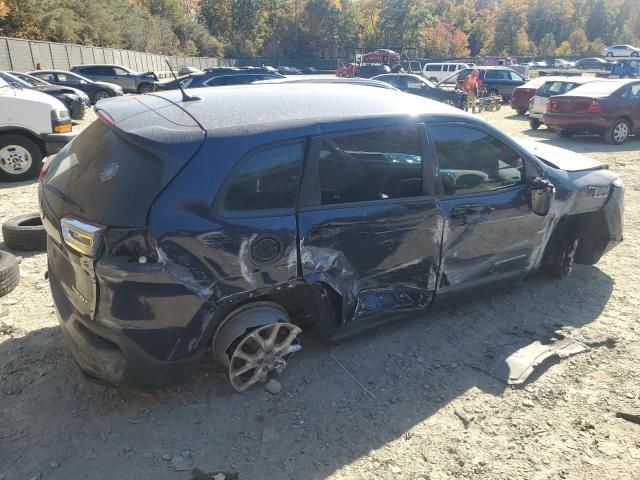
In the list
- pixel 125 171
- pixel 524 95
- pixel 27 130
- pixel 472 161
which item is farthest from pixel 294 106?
pixel 524 95

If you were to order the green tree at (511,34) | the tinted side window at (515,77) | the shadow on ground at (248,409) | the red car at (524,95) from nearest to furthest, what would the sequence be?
1. the shadow on ground at (248,409)
2. the red car at (524,95)
3. the tinted side window at (515,77)
4. the green tree at (511,34)

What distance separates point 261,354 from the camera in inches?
118

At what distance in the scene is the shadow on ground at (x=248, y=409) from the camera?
2.53 meters

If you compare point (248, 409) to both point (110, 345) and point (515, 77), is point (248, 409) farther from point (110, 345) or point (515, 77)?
point (515, 77)

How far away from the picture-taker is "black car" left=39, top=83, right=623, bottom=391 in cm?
253

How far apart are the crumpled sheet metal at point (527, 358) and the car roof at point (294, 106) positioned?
1.71m

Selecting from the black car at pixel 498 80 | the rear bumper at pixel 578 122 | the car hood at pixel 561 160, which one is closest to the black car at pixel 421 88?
the black car at pixel 498 80

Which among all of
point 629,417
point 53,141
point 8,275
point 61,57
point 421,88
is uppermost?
point 61,57

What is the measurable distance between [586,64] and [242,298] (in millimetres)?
61881

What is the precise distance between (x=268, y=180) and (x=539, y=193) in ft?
7.21

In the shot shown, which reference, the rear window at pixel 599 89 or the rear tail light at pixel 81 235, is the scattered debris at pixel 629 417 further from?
the rear window at pixel 599 89

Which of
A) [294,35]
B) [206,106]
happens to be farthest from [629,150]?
[294,35]

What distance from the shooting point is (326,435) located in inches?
108

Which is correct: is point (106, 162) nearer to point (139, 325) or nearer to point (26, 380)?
point (139, 325)
